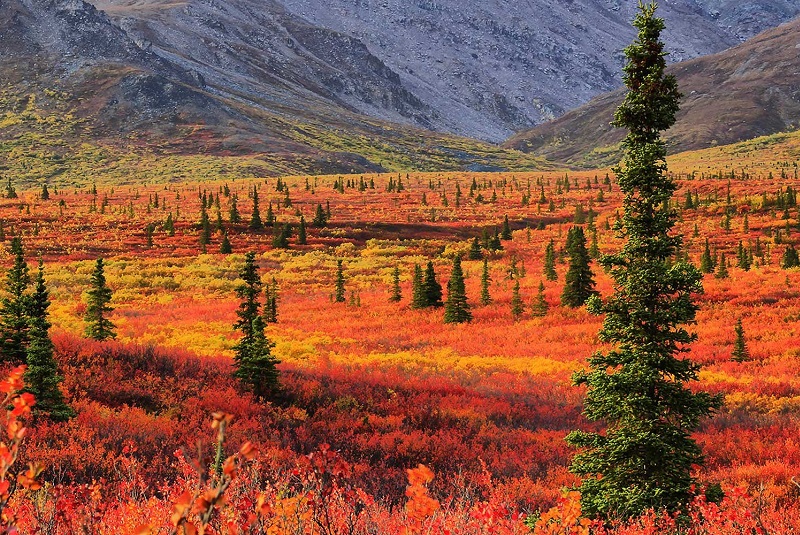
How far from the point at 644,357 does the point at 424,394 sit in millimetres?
8181

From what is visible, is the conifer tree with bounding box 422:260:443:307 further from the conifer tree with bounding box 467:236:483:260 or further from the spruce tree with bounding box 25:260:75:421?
the spruce tree with bounding box 25:260:75:421

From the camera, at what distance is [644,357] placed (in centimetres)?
864

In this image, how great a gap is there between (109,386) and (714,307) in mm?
25957

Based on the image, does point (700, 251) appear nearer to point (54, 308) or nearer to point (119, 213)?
point (54, 308)

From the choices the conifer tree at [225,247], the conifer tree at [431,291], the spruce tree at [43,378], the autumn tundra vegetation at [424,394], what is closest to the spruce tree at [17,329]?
the autumn tundra vegetation at [424,394]

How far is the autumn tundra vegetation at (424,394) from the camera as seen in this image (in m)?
6.08

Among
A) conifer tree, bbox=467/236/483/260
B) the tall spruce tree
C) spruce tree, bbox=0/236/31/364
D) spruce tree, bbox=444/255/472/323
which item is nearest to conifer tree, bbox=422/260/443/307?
spruce tree, bbox=444/255/472/323

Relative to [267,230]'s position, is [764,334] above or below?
below

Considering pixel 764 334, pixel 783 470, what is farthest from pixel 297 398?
pixel 764 334

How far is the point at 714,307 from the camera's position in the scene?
29.7 m

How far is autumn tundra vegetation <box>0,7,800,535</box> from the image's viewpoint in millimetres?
6082

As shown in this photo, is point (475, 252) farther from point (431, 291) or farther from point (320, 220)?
point (320, 220)

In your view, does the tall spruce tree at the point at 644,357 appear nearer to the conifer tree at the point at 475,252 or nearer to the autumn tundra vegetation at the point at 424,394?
the autumn tundra vegetation at the point at 424,394

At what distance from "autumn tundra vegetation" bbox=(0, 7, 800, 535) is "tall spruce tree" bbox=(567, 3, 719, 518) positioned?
0.03 m
